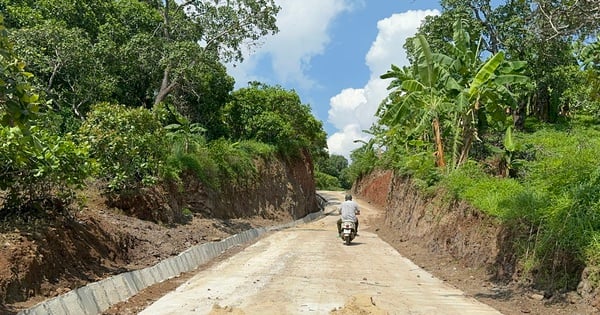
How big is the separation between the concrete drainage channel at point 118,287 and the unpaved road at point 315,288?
2.37ft

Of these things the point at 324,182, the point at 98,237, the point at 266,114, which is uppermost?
the point at 266,114

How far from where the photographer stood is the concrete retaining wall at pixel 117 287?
7305 mm

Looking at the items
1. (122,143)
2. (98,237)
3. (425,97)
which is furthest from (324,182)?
(98,237)

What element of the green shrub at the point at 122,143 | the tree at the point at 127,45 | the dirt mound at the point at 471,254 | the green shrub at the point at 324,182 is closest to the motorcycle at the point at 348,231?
the dirt mound at the point at 471,254

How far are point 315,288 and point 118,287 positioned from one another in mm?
3386

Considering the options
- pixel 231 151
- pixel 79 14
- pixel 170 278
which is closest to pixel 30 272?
pixel 170 278

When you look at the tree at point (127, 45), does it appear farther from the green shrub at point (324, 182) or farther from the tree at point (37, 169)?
the green shrub at point (324, 182)

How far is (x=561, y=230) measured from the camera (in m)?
8.45

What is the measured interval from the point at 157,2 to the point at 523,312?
994 inches

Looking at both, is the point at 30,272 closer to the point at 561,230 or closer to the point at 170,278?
the point at 170,278

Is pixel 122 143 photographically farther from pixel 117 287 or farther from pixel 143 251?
pixel 117 287

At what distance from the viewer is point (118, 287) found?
9.21m

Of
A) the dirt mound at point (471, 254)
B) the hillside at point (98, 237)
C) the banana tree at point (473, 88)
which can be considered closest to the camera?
the hillside at point (98, 237)

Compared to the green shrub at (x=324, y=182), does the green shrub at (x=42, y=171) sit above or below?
below
